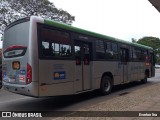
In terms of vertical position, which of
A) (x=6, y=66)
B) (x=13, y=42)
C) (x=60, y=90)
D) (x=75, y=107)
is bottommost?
(x=75, y=107)

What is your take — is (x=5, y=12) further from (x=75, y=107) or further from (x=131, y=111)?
(x=131, y=111)

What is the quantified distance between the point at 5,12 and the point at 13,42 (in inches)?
952

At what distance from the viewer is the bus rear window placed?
7751 mm

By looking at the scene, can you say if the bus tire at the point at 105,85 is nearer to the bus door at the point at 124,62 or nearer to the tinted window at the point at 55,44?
the bus door at the point at 124,62

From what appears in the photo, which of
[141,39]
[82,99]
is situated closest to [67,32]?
[82,99]

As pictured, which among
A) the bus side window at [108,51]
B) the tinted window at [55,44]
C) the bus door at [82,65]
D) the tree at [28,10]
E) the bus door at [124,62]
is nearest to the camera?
the tinted window at [55,44]

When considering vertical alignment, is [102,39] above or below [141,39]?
below

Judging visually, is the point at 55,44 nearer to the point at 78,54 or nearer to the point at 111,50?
the point at 78,54

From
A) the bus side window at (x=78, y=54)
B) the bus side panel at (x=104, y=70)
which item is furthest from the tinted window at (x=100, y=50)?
the bus side window at (x=78, y=54)

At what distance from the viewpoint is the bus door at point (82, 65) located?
928 centimetres

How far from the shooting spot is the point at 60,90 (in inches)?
323

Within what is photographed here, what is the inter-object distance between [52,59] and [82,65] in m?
1.93

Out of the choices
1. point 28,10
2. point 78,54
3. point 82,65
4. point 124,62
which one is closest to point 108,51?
point 124,62

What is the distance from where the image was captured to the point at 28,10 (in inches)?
1272
